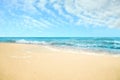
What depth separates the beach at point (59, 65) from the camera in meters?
2.20

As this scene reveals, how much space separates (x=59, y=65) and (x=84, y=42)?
364 millimetres

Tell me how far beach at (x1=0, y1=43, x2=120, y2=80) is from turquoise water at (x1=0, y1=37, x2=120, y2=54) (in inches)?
2.2

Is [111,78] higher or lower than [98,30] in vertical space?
lower

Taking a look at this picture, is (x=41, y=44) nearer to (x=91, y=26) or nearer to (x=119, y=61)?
(x=91, y=26)

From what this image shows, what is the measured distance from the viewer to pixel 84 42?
221 cm

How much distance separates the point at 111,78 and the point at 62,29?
2.42ft

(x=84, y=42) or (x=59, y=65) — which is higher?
(x=84, y=42)

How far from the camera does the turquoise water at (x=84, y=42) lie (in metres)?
2.20

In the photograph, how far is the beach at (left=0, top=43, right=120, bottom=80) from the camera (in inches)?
86.5

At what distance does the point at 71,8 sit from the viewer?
7.35 ft

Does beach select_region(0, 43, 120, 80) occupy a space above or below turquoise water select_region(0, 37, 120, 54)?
below

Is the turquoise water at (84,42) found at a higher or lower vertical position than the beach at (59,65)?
higher

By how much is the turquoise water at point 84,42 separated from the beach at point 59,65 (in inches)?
2.2

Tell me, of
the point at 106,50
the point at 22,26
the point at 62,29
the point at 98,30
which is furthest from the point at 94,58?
the point at 22,26
